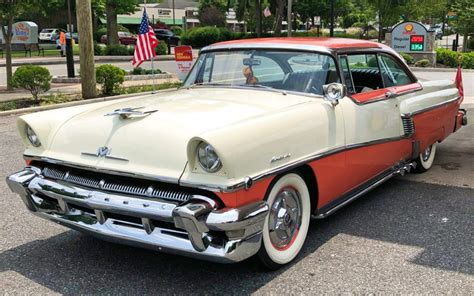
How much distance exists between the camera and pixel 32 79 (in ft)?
39.4

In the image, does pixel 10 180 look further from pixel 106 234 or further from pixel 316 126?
pixel 316 126

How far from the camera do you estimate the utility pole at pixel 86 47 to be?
40.6 feet

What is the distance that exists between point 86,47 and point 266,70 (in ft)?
29.8

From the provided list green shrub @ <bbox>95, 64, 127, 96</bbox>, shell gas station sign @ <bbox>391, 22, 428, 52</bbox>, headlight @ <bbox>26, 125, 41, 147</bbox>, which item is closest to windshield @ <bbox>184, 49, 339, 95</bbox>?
headlight @ <bbox>26, 125, 41, 147</bbox>

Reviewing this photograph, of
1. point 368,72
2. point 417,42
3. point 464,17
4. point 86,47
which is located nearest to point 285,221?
Answer: point 368,72

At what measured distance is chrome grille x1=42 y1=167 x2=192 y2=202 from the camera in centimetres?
319

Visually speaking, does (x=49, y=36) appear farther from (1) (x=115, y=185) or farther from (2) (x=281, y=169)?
(2) (x=281, y=169)

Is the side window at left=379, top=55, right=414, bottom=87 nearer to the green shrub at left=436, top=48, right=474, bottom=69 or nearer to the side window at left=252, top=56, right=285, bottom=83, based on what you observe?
the side window at left=252, top=56, right=285, bottom=83

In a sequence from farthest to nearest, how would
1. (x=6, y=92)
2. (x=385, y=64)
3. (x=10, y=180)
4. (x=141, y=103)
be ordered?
(x=6, y=92) < (x=385, y=64) < (x=141, y=103) < (x=10, y=180)

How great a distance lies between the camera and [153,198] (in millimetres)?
3199

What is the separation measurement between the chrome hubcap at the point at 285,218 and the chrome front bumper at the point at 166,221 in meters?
0.32

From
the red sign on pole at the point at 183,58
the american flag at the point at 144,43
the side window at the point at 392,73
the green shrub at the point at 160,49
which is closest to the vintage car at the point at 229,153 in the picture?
the side window at the point at 392,73

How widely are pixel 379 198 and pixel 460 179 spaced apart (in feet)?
4.44

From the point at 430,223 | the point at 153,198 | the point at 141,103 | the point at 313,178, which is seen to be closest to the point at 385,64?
the point at 430,223
